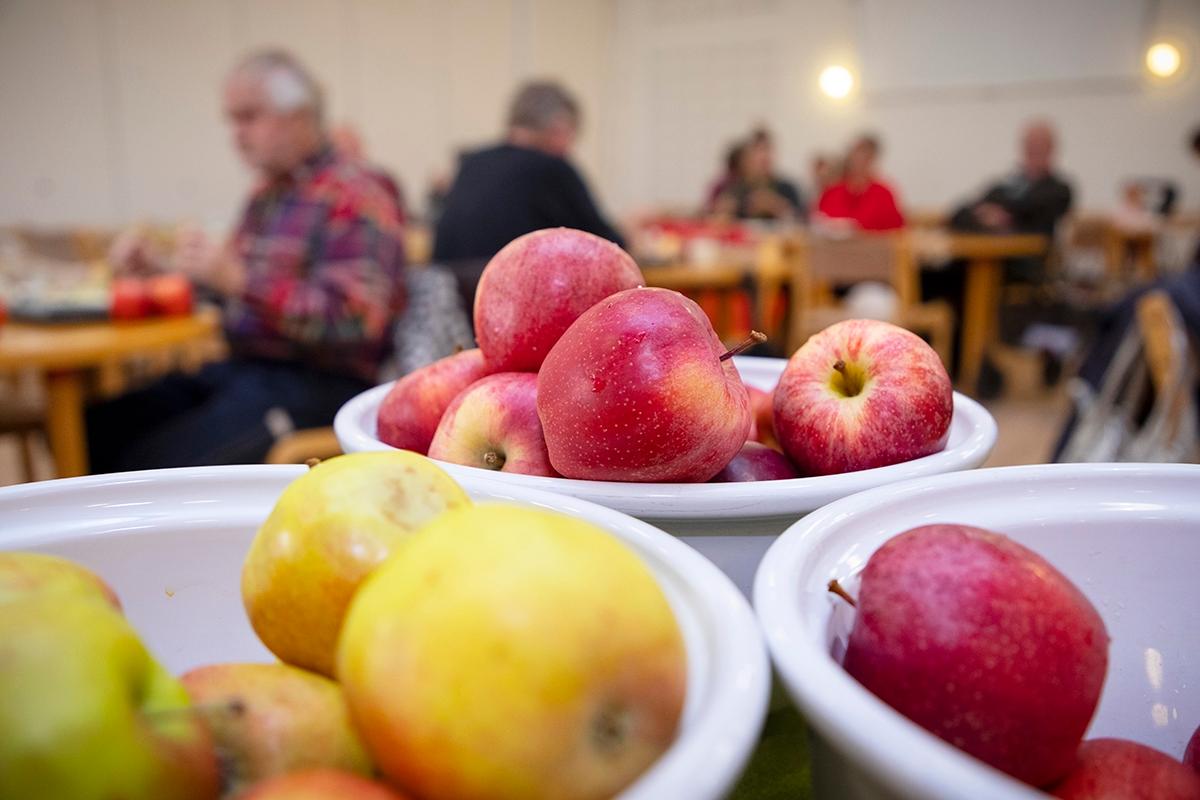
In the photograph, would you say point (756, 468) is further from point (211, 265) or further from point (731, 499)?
point (211, 265)

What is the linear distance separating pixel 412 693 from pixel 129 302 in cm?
197

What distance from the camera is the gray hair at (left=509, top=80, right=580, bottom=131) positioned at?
2709mm

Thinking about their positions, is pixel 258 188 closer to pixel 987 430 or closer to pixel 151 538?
pixel 151 538

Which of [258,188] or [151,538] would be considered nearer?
[151,538]

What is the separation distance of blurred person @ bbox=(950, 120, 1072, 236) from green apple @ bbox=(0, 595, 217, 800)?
5478mm

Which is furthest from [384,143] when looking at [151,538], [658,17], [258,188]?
[151,538]

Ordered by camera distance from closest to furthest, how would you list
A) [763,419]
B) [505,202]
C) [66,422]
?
[763,419] < [66,422] < [505,202]

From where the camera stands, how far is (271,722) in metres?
0.34

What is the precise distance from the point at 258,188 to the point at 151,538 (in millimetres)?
1801

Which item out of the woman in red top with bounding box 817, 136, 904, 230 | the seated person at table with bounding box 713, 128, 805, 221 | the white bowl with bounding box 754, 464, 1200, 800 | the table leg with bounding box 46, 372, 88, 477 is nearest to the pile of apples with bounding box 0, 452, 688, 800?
the white bowl with bounding box 754, 464, 1200, 800

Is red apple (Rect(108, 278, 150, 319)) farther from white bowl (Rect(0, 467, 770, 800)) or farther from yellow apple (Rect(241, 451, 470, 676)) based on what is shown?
yellow apple (Rect(241, 451, 470, 676))

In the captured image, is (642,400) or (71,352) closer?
(642,400)

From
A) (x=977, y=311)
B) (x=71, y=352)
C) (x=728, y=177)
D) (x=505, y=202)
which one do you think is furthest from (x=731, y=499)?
(x=728, y=177)

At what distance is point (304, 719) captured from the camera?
35 cm
